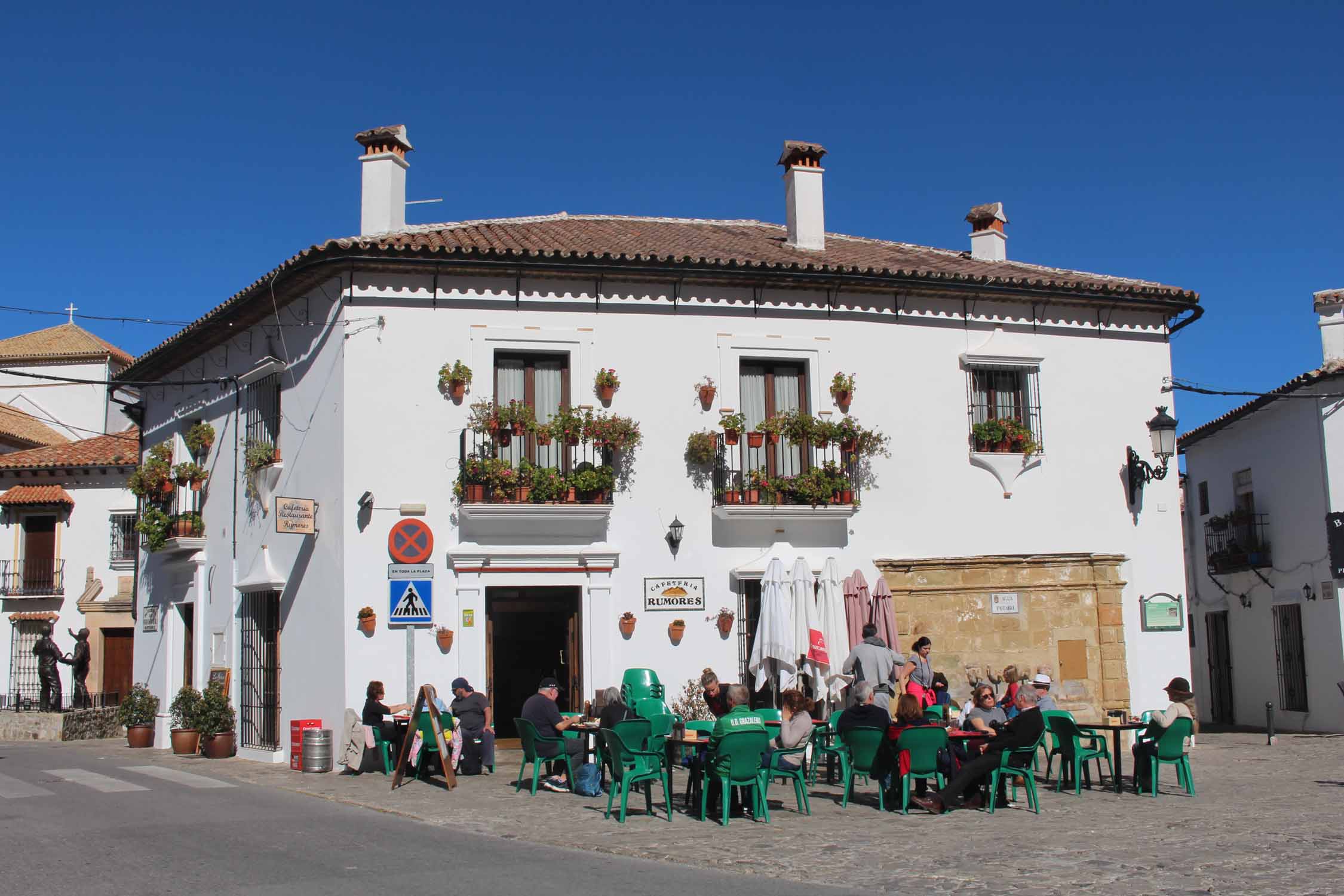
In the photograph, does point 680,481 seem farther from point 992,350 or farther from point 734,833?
point 734,833

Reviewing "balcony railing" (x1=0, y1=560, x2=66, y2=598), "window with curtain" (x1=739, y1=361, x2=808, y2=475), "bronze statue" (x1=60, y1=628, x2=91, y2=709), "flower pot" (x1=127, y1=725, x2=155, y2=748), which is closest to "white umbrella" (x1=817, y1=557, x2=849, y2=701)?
"window with curtain" (x1=739, y1=361, x2=808, y2=475)

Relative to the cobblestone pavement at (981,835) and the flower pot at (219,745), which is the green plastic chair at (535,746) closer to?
the cobblestone pavement at (981,835)

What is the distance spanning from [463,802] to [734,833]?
3.26m

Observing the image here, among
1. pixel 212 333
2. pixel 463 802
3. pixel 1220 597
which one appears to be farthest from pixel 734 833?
pixel 1220 597

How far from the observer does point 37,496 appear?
31.2 metres

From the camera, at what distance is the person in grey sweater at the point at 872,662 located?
1499cm

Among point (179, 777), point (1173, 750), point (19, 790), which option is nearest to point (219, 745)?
point (179, 777)

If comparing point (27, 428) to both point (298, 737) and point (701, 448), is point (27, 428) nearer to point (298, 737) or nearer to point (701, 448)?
point (298, 737)

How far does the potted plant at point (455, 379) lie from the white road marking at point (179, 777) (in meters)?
5.36

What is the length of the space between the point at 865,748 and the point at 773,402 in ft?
22.1

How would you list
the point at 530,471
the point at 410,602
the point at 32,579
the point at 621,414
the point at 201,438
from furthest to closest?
the point at 32,579, the point at 201,438, the point at 621,414, the point at 530,471, the point at 410,602

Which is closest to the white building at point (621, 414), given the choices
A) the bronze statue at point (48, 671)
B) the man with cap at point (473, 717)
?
the man with cap at point (473, 717)

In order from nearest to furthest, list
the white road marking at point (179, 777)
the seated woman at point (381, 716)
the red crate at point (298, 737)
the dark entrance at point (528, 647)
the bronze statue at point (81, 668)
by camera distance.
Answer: the white road marking at point (179, 777) → the seated woman at point (381, 716) → the red crate at point (298, 737) → the dark entrance at point (528, 647) → the bronze statue at point (81, 668)

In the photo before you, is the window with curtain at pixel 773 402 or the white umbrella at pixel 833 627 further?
the window with curtain at pixel 773 402
